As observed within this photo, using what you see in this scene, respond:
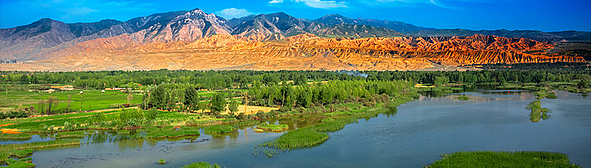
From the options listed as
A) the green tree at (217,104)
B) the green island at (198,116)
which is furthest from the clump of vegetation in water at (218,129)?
the green tree at (217,104)

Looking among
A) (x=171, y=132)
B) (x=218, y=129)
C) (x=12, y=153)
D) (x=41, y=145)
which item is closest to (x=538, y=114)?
(x=218, y=129)

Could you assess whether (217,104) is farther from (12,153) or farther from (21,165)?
(21,165)

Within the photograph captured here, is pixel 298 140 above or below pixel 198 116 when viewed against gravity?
below

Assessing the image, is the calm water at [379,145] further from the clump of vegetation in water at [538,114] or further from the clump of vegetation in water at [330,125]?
the clump of vegetation in water at [330,125]

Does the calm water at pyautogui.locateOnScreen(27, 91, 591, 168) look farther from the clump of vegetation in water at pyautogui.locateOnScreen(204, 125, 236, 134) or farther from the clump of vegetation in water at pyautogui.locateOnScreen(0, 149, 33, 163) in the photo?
the clump of vegetation in water at pyautogui.locateOnScreen(204, 125, 236, 134)

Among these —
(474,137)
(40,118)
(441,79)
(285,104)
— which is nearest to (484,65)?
(441,79)

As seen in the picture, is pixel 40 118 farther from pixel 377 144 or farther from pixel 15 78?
pixel 15 78

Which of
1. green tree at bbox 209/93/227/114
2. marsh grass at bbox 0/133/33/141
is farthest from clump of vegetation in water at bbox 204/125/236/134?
marsh grass at bbox 0/133/33/141
